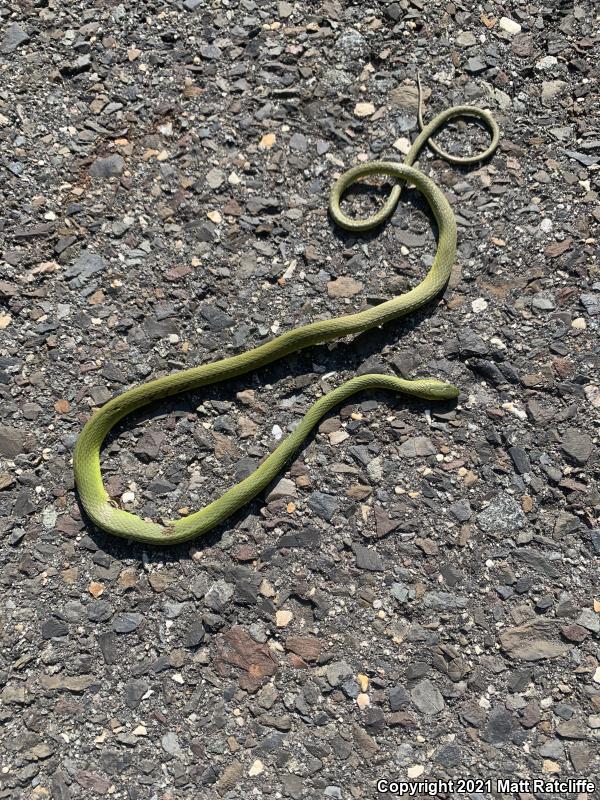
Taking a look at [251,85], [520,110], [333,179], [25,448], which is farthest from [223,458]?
[520,110]

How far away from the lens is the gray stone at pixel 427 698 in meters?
3.49

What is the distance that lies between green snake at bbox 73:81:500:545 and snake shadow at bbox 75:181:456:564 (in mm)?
58

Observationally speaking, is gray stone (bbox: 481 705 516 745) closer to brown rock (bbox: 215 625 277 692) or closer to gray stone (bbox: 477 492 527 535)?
gray stone (bbox: 477 492 527 535)

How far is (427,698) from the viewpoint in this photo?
351 cm

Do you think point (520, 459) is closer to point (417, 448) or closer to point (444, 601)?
point (417, 448)

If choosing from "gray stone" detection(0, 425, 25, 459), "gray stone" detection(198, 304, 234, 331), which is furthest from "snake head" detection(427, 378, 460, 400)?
"gray stone" detection(0, 425, 25, 459)

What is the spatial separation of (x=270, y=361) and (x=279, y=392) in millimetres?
184

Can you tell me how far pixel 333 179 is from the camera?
4.54 m

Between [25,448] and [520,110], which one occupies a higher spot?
[520,110]

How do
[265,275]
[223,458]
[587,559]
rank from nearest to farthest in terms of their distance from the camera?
[587,559]
[223,458]
[265,275]

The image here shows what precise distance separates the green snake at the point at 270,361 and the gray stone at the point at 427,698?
1263 millimetres

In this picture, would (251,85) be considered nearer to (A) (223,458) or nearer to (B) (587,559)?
(A) (223,458)

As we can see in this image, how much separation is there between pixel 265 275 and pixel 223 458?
1.14m

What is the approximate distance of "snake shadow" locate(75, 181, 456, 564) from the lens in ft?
12.6
